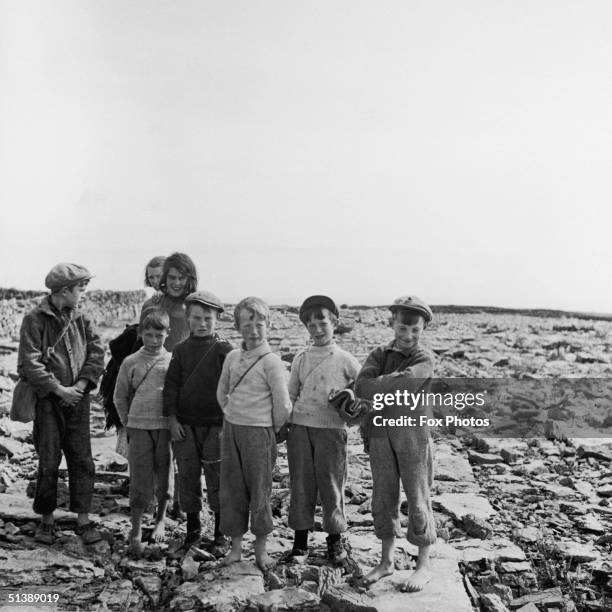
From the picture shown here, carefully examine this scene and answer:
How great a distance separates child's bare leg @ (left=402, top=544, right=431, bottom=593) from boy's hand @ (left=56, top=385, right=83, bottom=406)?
237cm

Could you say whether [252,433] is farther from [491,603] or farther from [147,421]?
[491,603]

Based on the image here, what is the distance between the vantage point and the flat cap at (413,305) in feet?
12.1

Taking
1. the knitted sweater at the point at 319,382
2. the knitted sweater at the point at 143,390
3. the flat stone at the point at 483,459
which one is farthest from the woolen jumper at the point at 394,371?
the flat stone at the point at 483,459

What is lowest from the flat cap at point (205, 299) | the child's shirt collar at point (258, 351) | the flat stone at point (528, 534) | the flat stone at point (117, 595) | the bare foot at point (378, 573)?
the flat stone at point (117, 595)

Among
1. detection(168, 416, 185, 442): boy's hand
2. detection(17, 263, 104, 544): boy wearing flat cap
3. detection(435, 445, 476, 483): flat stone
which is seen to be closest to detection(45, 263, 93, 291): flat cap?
detection(17, 263, 104, 544): boy wearing flat cap

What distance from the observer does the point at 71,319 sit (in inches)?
175

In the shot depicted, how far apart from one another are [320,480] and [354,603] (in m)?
0.74

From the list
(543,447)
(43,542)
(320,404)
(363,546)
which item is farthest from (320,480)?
(543,447)

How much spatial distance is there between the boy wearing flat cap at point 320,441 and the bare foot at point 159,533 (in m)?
0.90

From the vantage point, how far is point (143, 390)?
4270 mm

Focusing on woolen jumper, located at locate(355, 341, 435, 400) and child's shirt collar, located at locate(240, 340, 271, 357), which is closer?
woolen jumper, located at locate(355, 341, 435, 400)

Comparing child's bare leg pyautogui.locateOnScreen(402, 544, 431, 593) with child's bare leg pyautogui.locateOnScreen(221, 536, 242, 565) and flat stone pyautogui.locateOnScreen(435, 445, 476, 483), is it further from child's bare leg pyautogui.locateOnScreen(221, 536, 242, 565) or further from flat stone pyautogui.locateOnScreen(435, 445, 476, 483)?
flat stone pyautogui.locateOnScreen(435, 445, 476, 483)

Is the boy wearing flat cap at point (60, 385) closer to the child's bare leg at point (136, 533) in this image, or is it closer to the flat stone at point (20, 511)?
the flat stone at point (20, 511)

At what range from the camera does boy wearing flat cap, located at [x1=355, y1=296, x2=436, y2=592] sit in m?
3.63
